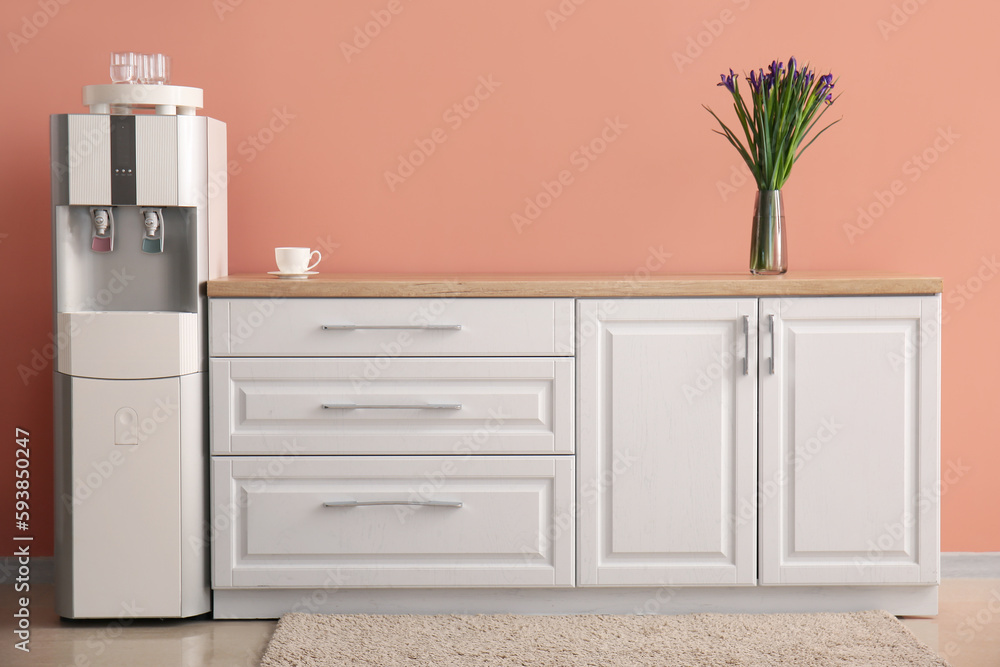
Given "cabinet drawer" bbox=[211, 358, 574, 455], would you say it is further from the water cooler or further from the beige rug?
the beige rug

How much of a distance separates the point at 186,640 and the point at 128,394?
649mm

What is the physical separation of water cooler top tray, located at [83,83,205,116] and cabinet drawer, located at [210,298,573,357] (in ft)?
1.78

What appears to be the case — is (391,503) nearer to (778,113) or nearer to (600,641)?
(600,641)

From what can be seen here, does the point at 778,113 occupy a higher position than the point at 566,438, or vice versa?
the point at 778,113

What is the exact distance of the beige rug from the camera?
2.11 m

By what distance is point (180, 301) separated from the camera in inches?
96.7

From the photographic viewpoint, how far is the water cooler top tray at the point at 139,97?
2.33 meters
